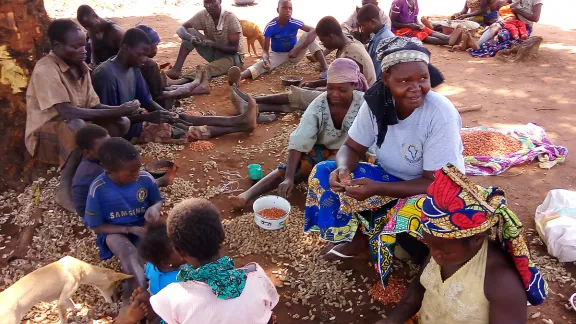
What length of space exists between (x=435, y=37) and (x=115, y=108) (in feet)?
21.7

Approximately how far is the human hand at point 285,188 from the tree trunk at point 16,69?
227 centimetres

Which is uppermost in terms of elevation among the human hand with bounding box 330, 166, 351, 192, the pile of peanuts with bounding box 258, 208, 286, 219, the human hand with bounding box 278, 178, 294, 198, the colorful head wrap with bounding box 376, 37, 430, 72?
the colorful head wrap with bounding box 376, 37, 430, 72

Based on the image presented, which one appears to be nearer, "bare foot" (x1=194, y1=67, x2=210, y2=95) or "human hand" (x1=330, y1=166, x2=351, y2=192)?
"human hand" (x1=330, y1=166, x2=351, y2=192)

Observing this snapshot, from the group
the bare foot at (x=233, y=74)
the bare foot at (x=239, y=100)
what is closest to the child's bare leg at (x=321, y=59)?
the bare foot at (x=233, y=74)

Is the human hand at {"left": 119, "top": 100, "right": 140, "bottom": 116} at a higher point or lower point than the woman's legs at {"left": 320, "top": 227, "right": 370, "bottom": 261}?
higher

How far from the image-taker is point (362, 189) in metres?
2.59

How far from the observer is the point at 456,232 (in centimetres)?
176

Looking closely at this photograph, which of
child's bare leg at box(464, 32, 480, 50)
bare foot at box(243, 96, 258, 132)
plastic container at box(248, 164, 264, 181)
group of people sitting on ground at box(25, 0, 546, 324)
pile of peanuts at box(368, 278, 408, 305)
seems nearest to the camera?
group of people sitting on ground at box(25, 0, 546, 324)

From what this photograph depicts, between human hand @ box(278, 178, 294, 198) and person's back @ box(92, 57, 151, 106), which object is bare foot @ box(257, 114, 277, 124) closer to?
person's back @ box(92, 57, 151, 106)

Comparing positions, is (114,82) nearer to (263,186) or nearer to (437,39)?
(263,186)

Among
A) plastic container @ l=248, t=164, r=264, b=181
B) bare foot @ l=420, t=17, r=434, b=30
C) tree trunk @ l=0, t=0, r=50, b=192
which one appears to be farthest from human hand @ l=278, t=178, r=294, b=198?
bare foot @ l=420, t=17, r=434, b=30

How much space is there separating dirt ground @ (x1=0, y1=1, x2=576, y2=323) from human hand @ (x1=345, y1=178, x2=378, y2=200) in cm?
66

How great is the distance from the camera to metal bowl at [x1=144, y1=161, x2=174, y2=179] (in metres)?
3.92

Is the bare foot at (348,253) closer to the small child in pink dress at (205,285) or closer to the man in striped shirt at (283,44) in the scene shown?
the small child in pink dress at (205,285)
